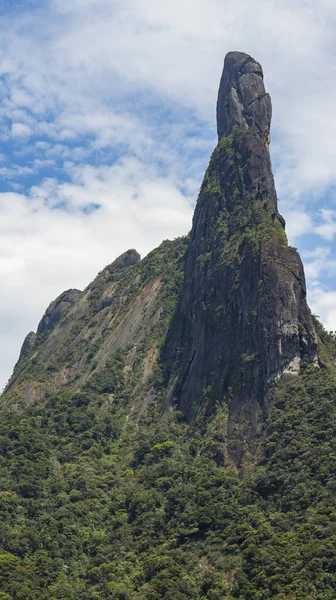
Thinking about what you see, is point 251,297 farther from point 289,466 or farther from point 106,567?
point 106,567

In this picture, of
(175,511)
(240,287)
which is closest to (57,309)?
(240,287)

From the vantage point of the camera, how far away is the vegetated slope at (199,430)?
7606 centimetres

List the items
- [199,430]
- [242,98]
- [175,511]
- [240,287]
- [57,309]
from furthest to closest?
[57,309]
[242,98]
[240,287]
[199,430]
[175,511]

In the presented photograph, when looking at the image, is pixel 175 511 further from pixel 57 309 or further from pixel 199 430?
pixel 57 309

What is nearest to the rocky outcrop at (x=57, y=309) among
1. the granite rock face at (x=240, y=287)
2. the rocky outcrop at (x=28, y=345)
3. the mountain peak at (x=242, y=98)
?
the rocky outcrop at (x=28, y=345)

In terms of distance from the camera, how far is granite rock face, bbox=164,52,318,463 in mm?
97438

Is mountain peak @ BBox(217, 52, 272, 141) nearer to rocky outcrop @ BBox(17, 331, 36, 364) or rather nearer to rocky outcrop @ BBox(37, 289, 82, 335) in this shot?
rocky outcrop @ BBox(37, 289, 82, 335)

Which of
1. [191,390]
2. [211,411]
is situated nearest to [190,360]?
[191,390]

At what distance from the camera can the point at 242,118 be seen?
13525 cm

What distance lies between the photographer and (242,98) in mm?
137125

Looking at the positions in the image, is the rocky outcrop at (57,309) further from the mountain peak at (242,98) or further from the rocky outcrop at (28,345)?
the mountain peak at (242,98)

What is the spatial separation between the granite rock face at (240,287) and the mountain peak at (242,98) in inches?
6.4

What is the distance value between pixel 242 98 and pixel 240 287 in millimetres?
42303

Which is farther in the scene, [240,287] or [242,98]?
[242,98]
